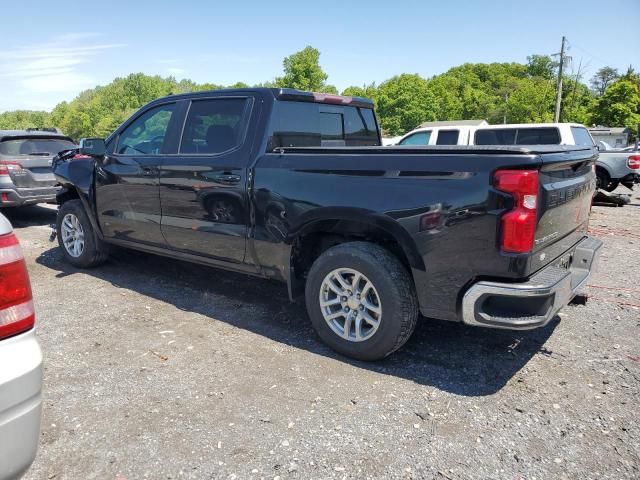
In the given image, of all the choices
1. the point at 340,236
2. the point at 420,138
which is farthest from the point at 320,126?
the point at 420,138

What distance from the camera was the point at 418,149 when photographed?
10.3 ft

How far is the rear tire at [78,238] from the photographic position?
5.47 metres

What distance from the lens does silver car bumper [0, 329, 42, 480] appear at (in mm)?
1596

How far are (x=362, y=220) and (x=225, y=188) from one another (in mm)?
1319

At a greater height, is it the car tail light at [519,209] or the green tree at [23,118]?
the green tree at [23,118]

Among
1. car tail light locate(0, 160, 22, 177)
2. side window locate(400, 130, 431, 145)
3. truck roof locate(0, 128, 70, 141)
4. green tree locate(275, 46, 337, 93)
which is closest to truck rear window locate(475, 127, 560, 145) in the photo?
side window locate(400, 130, 431, 145)

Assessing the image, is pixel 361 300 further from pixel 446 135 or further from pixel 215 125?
pixel 446 135

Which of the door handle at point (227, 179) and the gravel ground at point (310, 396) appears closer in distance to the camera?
the gravel ground at point (310, 396)

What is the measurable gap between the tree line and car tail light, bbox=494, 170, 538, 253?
157 feet

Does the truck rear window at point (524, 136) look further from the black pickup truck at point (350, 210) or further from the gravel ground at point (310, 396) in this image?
the black pickup truck at point (350, 210)

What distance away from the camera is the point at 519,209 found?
105 inches

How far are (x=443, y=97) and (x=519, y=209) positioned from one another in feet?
258

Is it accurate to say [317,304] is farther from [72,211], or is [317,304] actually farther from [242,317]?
[72,211]

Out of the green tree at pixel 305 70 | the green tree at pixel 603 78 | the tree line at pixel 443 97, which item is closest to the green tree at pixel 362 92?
the tree line at pixel 443 97
